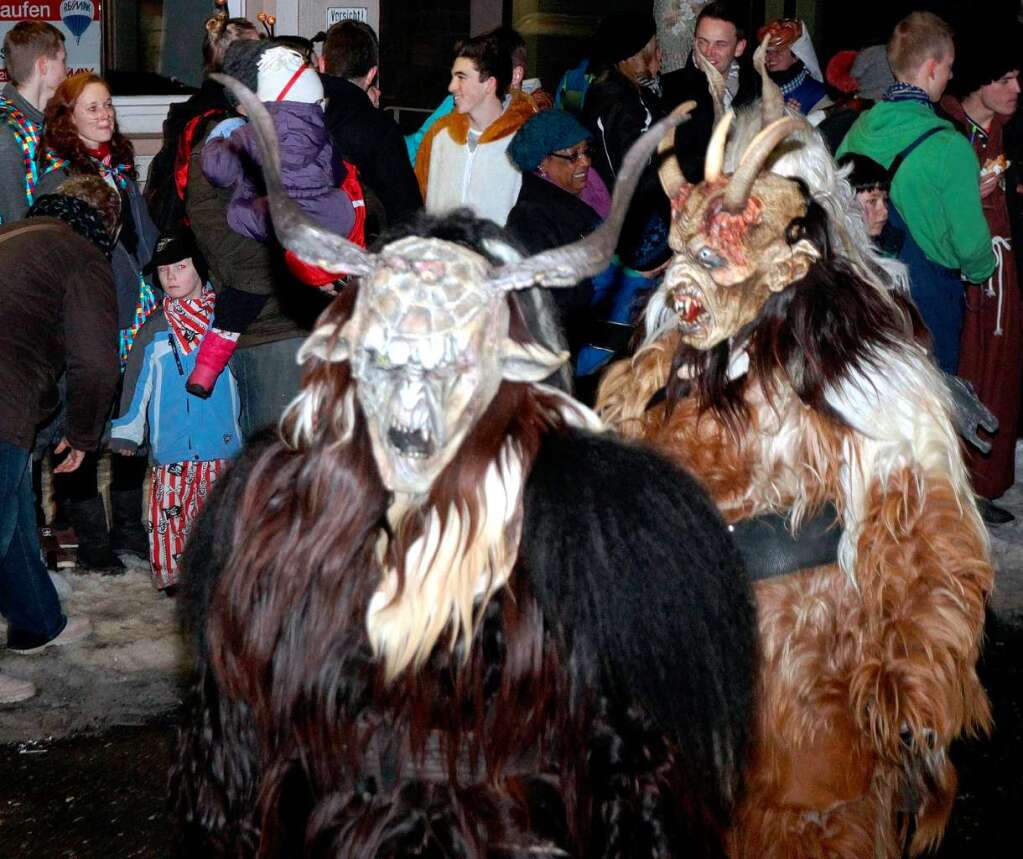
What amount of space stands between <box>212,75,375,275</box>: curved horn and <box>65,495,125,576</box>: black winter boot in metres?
4.15

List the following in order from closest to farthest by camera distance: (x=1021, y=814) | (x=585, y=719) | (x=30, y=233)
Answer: (x=585, y=719) → (x=1021, y=814) → (x=30, y=233)

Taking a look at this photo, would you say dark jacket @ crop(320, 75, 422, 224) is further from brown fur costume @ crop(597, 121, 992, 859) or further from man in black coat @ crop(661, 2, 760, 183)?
brown fur costume @ crop(597, 121, 992, 859)

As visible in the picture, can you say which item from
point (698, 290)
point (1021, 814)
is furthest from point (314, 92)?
point (1021, 814)

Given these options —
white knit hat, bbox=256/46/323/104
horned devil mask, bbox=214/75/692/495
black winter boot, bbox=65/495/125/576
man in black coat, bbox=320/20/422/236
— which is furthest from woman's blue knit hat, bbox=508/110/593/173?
horned devil mask, bbox=214/75/692/495

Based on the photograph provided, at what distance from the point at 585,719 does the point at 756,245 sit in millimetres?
1383

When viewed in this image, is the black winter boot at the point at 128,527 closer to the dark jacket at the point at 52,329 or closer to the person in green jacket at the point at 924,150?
the dark jacket at the point at 52,329

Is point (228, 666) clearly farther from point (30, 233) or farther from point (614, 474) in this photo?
point (30, 233)

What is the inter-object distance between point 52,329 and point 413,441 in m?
3.08

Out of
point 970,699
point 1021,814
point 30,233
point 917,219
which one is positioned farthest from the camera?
point 917,219

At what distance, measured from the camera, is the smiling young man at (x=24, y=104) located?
20.6 feet

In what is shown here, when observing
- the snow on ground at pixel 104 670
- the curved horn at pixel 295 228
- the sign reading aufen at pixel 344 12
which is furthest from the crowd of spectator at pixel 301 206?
the sign reading aufen at pixel 344 12

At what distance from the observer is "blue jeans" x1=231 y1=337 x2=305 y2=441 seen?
546 centimetres

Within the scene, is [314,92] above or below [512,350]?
above

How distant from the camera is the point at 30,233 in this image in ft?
17.2
